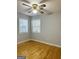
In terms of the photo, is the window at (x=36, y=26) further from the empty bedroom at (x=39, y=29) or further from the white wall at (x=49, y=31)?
the white wall at (x=49, y=31)

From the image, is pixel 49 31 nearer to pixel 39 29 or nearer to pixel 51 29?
pixel 51 29

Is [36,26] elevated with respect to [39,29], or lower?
elevated

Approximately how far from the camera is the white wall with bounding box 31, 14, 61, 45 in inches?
189

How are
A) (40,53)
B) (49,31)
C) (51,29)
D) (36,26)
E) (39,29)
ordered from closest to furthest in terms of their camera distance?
(40,53) < (51,29) < (49,31) < (39,29) < (36,26)

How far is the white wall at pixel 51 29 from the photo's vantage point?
479 cm

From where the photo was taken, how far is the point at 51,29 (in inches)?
207

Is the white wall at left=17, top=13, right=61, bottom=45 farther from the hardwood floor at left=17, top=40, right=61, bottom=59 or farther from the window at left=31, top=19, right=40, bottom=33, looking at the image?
the hardwood floor at left=17, top=40, right=61, bottom=59

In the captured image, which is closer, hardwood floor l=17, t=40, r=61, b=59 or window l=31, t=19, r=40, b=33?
hardwood floor l=17, t=40, r=61, b=59

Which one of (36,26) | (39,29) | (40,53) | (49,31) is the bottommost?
(40,53)

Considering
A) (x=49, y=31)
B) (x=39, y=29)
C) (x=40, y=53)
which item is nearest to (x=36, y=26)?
(x=39, y=29)

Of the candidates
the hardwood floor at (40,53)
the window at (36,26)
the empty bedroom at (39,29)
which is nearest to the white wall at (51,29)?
the empty bedroom at (39,29)

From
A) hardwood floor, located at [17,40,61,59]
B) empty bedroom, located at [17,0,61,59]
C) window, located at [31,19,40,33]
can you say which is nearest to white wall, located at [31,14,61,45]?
empty bedroom, located at [17,0,61,59]
